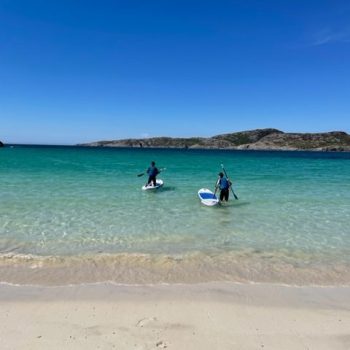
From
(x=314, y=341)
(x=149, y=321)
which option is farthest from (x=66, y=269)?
(x=314, y=341)

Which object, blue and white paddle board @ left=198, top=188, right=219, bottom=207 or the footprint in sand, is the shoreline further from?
blue and white paddle board @ left=198, top=188, right=219, bottom=207

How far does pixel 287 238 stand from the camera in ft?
36.3

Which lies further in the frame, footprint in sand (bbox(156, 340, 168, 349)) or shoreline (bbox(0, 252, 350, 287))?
shoreline (bbox(0, 252, 350, 287))

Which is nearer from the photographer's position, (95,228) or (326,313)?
(326,313)

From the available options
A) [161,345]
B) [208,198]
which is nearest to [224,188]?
[208,198]

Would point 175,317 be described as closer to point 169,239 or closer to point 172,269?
point 172,269

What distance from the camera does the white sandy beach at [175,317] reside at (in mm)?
4988

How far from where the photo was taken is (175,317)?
5754 mm

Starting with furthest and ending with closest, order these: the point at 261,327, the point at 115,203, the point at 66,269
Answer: the point at 115,203
the point at 66,269
the point at 261,327

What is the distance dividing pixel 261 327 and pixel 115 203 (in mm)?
11886

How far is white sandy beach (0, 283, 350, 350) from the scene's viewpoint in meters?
4.99

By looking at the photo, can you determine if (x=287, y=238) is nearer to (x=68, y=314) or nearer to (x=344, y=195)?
(x=68, y=314)

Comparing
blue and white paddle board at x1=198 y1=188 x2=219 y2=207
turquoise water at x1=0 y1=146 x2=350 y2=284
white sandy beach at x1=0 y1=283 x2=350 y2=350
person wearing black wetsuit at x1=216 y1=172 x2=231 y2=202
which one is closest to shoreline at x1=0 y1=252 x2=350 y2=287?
turquoise water at x1=0 y1=146 x2=350 y2=284

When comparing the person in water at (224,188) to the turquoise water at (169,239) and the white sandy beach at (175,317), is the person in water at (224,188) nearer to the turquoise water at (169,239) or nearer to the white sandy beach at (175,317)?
the turquoise water at (169,239)
